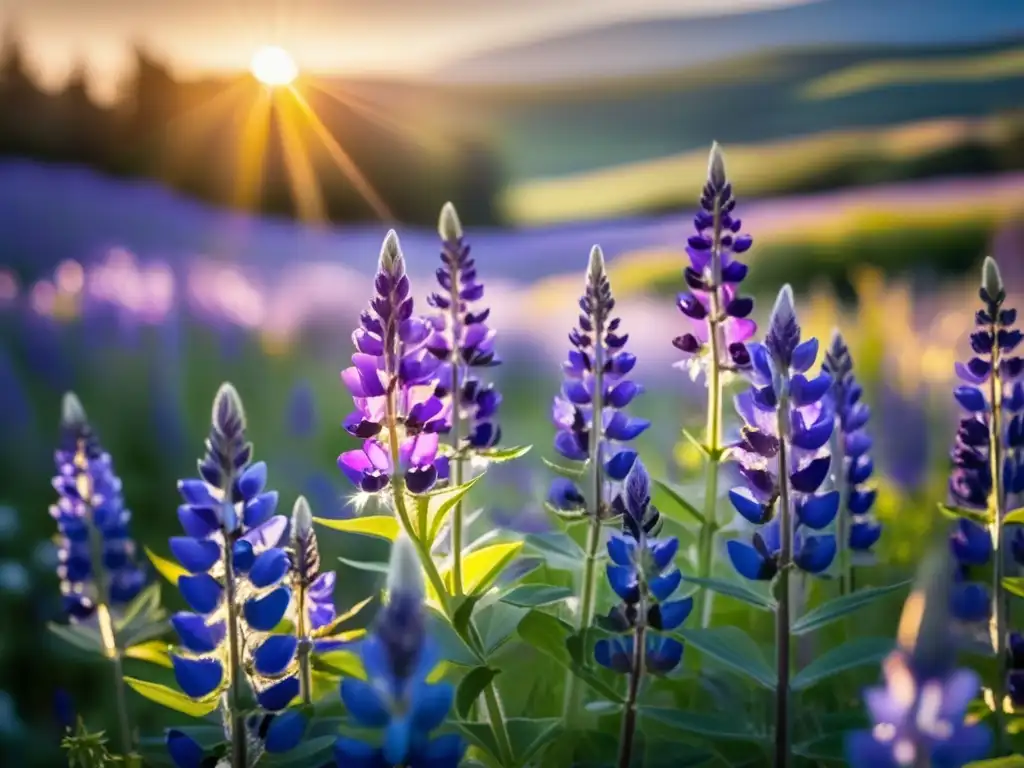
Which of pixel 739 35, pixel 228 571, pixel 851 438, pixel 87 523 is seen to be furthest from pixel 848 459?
pixel 739 35

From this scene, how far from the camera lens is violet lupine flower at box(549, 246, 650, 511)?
2.22 ft

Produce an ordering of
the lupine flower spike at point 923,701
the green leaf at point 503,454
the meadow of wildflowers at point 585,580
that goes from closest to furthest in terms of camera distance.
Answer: the lupine flower spike at point 923,701, the meadow of wildflowers at point 585,580, the green leaf at point 503,454

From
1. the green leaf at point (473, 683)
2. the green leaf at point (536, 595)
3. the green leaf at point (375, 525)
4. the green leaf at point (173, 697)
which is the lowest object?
the green leaf at point (173, 697)

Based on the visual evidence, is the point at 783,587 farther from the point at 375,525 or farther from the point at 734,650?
the point at 375,525

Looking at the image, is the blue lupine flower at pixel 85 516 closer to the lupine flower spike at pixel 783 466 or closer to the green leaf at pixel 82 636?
the green leaf at pixel 82 636

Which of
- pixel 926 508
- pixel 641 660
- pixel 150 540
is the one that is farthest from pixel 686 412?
pixel 641 660

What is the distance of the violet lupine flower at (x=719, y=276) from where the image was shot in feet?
2.31

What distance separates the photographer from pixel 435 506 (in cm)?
65

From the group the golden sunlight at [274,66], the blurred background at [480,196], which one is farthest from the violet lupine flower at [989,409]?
the golden sunlight at [274,66]

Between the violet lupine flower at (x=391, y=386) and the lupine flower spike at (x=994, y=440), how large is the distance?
13.1 inches

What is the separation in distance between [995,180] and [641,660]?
1.58 m

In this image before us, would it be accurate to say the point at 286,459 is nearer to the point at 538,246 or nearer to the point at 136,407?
the point at 136,407

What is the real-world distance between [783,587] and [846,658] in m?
0.06

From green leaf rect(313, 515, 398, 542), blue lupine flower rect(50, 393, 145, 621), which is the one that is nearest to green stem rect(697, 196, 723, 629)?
green leaf rect(313, 515, 398, 542)
